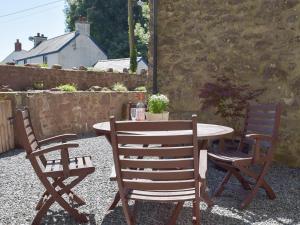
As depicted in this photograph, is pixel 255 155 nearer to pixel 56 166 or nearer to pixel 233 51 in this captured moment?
pixel 56 166

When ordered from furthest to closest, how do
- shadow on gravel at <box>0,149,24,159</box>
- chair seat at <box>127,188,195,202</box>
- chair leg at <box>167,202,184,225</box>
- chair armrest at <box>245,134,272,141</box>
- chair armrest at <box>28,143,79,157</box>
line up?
shadow on gravel at <box>0,149,24,159</box> < chair armrest at <box>245,134,272,141</box> < chair armrest at <box>28,143,79,157</box> < chair leg at <box>167,202,184,225</box> < chair seat at <box>127,188,195,202</box>

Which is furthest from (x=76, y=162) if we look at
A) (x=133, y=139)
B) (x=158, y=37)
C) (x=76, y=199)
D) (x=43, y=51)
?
(x=43, y=51)

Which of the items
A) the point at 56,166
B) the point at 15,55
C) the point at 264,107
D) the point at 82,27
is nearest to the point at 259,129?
the point at 264,107

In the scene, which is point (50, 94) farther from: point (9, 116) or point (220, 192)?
point (220, 192)

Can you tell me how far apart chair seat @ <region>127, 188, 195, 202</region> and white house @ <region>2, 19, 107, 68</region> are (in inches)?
862

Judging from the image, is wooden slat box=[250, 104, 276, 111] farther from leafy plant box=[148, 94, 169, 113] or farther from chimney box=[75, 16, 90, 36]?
chimney box=[75, 16, 90, 36]

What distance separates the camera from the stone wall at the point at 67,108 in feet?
21.1

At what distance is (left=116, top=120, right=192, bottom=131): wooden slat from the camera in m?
2.29

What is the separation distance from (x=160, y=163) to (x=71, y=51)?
22.7 meters

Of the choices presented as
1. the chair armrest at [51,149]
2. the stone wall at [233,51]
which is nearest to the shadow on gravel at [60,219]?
the chair armrest at [51,149]

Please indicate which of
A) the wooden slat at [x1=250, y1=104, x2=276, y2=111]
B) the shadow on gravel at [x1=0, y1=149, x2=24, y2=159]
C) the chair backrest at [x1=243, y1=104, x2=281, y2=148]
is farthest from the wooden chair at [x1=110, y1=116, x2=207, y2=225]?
the shadow on gravel at [x1=0, y1=149, x2=24, y2=159]

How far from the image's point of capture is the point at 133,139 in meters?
2.36

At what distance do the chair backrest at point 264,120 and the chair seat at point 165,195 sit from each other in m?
1.40

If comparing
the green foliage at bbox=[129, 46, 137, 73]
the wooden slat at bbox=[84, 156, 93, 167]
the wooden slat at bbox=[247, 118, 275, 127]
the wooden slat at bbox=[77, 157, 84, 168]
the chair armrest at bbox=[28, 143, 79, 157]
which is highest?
the green foliage at bbox=[129, 46, 137, 73]
